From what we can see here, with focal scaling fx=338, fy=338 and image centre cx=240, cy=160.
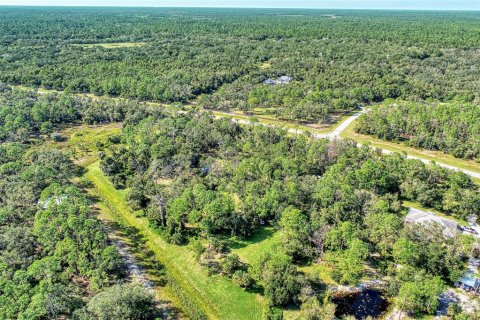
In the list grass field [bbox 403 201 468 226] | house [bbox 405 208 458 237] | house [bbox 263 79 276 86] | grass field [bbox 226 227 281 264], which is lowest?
grass field [bbox 226 227 281 264]

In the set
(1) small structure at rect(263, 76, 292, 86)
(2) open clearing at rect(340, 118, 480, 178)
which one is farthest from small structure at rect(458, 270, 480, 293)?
(1) small structure at rect(263, 76, 292, 86)

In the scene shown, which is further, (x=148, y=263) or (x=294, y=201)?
(x=294, y=201)

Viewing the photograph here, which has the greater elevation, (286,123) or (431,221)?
(286,123)

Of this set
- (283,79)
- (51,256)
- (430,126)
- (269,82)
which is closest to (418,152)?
(430,126)

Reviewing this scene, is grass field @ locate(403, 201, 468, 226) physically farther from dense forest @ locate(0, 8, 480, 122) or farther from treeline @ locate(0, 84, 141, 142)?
treeline @ locate(0, 84, 141, 142)

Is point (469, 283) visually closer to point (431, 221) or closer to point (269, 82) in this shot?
point (431, 221)

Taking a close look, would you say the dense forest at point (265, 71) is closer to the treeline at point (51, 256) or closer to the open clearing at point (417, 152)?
the open clearing at point (417, 152)

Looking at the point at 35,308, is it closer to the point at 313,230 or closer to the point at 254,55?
the point at 313,230
